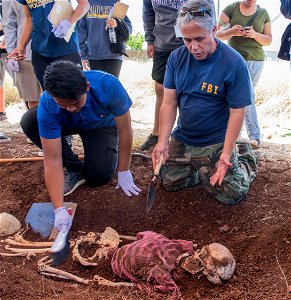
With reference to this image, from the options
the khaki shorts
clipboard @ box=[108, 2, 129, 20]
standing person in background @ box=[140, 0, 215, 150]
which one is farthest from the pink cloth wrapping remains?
clipboard @ box=[108, 2, 129, 20]

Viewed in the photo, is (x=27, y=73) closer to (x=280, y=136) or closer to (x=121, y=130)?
(x=121, y=130)

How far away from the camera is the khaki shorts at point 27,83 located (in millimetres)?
4129

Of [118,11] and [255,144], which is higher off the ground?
[118,11]

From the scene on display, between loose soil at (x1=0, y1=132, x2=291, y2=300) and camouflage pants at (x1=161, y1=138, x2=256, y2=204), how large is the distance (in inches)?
2.9

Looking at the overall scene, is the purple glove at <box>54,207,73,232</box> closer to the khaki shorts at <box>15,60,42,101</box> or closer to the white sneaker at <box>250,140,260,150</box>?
the khaki shorts at <box>15,60,42,101</box>

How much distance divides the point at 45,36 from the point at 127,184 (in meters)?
1.42

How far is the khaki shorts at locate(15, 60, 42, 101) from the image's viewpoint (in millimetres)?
4129

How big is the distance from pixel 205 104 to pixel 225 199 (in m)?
0.71

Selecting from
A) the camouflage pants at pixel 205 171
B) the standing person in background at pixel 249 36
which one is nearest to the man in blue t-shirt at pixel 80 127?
the camouflage pants at pixel 205 171

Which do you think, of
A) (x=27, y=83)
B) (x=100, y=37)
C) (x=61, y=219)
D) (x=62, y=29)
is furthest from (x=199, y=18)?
(x=27, y=83)

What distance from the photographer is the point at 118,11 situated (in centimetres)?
399

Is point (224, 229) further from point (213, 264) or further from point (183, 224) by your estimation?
point (213, 264)

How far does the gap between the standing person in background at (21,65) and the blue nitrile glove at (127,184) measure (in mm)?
1446

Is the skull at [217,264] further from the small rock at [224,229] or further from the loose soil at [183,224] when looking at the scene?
the small rock at [224,229]
